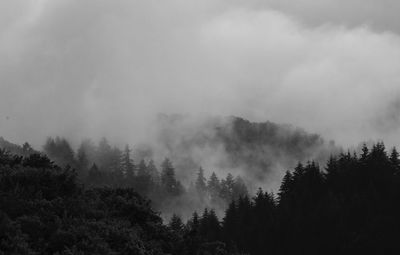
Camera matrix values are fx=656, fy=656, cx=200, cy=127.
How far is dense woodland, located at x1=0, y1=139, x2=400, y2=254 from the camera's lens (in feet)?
62.0

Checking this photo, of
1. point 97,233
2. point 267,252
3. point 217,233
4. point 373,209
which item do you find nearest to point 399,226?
point 373,209

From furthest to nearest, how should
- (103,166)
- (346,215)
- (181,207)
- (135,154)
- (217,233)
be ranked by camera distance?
(135,154) → (103,166) → (181,207) → (217,233) → (346,215)

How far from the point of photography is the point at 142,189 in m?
142

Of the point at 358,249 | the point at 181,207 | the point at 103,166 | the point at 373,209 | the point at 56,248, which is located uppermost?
the point at 103,166

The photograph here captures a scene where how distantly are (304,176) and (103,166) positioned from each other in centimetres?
10568

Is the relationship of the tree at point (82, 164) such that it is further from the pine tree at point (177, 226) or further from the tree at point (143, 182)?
the pine tree at point (177, 226)

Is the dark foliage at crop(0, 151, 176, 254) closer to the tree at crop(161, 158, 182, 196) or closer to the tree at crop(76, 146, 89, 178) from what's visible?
the tree at crop(161, 158, 182, 196)

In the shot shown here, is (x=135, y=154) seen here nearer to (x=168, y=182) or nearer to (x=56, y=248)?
(x=168, y=182)

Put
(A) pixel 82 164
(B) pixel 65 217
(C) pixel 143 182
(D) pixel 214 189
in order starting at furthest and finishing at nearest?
(D) pixel 214 189, (A) pixel 82 164, (C) pixel 143 182, (B) pixel 65 217

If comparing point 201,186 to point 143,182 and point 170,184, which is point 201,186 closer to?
point 170,184

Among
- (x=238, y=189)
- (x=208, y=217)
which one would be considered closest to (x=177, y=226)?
(x=208, y=217)

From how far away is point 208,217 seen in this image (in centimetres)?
6288

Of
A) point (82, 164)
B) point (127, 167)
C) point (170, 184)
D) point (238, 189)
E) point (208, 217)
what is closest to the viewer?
point (208, 217)

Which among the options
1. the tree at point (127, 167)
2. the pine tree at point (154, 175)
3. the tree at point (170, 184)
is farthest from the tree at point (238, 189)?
the tree at point (127, 167)
